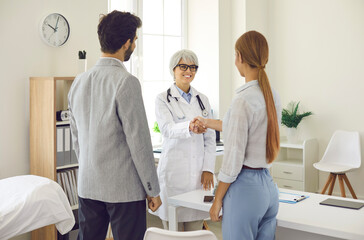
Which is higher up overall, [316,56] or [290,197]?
[316,56]

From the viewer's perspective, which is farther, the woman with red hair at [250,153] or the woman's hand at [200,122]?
the woman's hand at [200,122]

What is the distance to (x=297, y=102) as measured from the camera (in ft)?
18.0

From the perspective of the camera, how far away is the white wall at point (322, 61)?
5.04 metres

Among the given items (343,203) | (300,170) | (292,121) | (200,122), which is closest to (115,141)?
(200,122)

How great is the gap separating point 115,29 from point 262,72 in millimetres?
689

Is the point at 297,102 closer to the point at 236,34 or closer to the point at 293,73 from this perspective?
the point at 293,73

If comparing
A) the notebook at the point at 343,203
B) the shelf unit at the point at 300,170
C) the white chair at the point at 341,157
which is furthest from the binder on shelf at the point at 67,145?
the white chair at the point at 341,157

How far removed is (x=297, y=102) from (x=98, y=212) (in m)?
4.02

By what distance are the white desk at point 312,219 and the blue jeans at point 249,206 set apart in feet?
0.51

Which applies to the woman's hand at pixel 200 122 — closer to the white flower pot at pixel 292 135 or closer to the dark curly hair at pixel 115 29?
the dark curly hair at pixel 115 29

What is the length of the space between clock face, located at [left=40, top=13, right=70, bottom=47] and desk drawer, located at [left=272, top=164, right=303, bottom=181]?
9.30ft

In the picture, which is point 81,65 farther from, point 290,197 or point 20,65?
point 290,197

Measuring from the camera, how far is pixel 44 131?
3.38 metres

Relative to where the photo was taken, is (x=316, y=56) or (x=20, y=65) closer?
(x=20, y=65)
